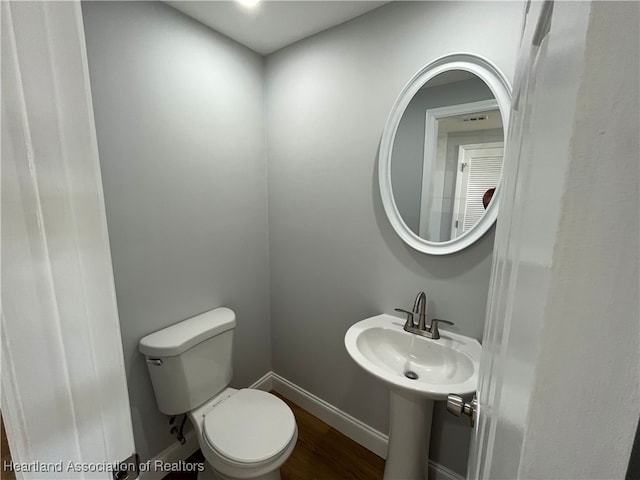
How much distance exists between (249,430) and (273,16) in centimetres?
197

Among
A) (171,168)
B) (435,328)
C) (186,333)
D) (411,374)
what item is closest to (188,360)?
(186,333)

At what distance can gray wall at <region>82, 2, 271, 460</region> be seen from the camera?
117 cm

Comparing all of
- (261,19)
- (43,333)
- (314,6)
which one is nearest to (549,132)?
(43,333)

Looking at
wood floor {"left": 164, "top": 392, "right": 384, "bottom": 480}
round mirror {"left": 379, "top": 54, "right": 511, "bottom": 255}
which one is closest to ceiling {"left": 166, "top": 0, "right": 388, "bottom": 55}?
round mirror {"left": 379, "top": 54, "right": 511, "bottom": 255}

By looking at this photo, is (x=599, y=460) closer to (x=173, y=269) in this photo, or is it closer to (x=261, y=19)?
(x=173, y=269)

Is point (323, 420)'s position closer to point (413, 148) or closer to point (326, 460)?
point (326, 460)

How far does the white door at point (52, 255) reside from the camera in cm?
37

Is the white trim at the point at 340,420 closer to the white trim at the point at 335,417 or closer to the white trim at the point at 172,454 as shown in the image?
the white trim at the point at 335,417

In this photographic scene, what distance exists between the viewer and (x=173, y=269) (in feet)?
4.66

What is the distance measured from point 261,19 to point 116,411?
5.53 ft

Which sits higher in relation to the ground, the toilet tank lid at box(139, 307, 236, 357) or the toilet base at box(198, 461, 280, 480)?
the toilet tank lid at box(139, 307, 236, 357)

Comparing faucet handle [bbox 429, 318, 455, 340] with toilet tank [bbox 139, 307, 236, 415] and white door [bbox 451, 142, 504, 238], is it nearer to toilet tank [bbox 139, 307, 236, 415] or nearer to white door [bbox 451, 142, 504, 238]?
white door [bbox 451, 142, 504, 238]

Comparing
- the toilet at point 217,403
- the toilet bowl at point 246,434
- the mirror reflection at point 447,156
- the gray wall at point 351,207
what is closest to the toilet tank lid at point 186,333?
the toilet at point 217,403

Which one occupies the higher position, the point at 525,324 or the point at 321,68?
the point at 321,68
